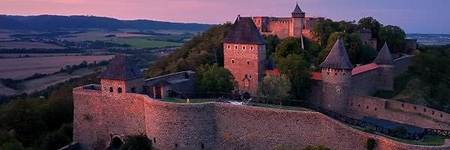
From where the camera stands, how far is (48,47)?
90.0 meters

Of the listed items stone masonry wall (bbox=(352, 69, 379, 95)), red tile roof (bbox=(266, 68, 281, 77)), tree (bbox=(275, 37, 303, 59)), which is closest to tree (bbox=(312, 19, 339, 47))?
tree (bbox=(275, 37, 303, 59))

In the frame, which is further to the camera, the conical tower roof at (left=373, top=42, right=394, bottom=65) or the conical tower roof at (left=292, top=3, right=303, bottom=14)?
the conical tower roof at (left=292, top=3, right=303, bottom=14)

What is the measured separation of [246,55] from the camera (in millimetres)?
33469

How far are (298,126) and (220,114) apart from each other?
4.01m

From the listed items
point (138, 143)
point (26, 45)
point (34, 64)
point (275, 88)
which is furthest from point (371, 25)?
point (26, 45)

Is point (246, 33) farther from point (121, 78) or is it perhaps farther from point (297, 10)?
point (297, 10)

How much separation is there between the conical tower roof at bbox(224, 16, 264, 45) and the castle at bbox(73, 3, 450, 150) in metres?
0.06

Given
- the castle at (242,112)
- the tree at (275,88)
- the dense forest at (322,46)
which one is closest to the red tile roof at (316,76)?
the castle at (242,112)

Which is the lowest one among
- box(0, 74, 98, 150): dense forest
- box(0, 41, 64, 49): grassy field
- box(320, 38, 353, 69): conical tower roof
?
box(0, 74, 98, 150): dense forest

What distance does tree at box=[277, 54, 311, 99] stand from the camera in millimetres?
32844

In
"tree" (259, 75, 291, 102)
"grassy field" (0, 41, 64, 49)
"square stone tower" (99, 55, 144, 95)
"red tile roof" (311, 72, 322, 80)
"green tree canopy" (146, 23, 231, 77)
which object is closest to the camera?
"square stone tower" (99, 55, 144, 95)

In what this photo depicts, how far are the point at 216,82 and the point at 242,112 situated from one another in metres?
5.57

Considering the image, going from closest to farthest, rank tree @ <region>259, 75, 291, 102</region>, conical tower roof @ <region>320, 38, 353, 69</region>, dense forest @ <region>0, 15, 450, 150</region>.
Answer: conical tower roof @ <region>320, 38, 353, 69</region> < tree @ <region>259, 75, 291, 102</region> < dense forest @ <region>0, 15, 450, 150</region>

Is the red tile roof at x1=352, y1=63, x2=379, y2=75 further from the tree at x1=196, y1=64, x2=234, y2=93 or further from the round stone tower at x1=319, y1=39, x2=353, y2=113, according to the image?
the tree at x1=196, y1=64, x2=234, y2=93
